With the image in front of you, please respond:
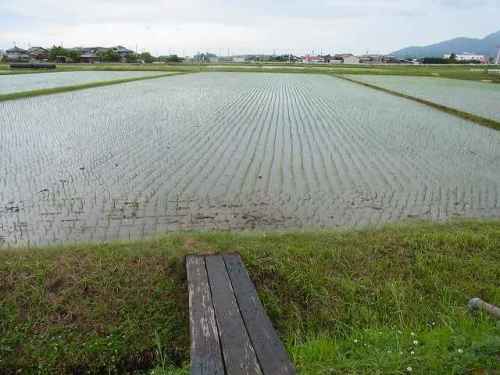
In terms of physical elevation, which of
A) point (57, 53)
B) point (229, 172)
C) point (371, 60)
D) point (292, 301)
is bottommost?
point (292, 301)

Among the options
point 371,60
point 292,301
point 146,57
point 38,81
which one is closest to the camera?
point 292,301

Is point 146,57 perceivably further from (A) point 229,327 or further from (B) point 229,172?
(A) point 229,327

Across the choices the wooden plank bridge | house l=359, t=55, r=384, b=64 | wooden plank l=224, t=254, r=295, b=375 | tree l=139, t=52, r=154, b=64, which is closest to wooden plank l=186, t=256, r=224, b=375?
the wooden plank bridge

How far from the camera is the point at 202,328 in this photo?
2293mm

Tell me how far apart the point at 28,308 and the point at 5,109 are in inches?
470

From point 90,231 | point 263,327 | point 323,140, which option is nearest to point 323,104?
point 323,140

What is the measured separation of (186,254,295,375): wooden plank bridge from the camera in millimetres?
1995

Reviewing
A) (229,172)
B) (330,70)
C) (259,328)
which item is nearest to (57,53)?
(330,70)

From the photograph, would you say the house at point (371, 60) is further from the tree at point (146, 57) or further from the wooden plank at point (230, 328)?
the wooden plank at point (230, 328)

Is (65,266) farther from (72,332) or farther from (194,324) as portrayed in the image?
(194,324)

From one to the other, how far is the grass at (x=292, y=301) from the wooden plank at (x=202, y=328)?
0.75ft

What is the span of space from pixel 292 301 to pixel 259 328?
2.54ft

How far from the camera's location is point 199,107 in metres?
13.8

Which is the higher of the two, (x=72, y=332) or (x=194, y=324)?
(x=194, y=324)
